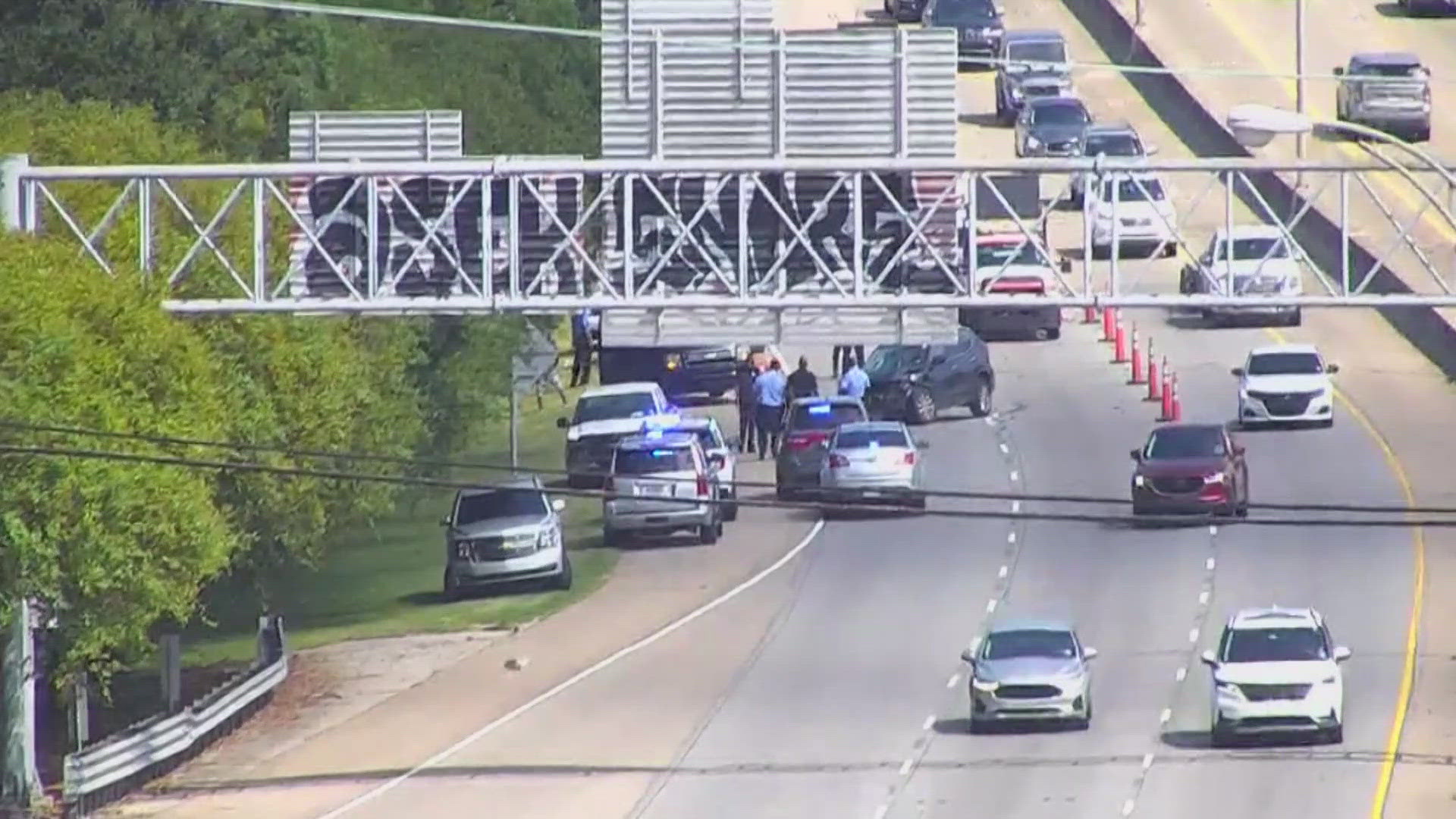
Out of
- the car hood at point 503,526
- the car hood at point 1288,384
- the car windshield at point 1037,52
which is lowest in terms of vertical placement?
the car hood at point 503,526

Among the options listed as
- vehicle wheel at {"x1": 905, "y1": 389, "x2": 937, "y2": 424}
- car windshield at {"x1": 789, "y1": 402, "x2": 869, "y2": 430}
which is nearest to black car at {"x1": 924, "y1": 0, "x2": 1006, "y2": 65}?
vehicle wheel at {"x1": 905, "y1": 389, "x2": 937, "y2": 424}

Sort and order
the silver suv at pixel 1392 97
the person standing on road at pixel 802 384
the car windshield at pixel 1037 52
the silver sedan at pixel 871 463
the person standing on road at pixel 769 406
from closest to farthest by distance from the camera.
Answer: the silver sedan at pixel 871 463
the person standing on road at pixel 769 406
the person standing on road at pixel 802 384
the silver suv at pixel 1392 97
the car windshield at pixel 1037 52

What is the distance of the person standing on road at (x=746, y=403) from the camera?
2420 inches

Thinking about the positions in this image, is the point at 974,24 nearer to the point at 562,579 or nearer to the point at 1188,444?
the point at 1188,444

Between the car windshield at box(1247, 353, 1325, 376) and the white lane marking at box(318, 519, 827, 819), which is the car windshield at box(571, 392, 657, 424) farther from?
the car windshield at box(1247, 353, 1325, 376)

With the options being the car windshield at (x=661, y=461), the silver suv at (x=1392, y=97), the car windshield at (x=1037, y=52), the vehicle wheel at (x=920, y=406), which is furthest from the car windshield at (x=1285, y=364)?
the car windshield at (x=1037, y=52)

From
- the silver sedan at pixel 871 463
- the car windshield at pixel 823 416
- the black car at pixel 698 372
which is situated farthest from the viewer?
the black car at pixel 698 372

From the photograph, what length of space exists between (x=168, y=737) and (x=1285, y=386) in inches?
936

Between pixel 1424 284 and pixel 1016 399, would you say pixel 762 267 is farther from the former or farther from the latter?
pixel 1424 284

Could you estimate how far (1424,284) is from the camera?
71812mm

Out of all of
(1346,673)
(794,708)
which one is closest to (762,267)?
(794,708)

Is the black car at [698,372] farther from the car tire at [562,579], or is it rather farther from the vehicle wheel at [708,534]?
the car tire at [562,579]

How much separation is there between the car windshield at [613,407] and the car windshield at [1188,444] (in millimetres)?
9619

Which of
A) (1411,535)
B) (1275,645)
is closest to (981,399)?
(1411,535)
